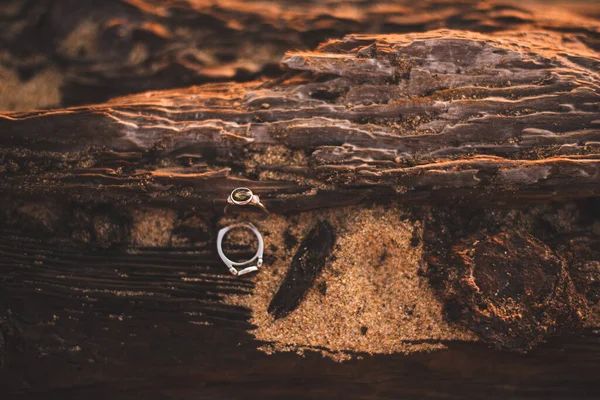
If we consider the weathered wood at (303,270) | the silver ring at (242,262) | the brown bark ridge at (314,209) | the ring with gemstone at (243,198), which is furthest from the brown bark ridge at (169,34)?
the weathered wood at (303,270)

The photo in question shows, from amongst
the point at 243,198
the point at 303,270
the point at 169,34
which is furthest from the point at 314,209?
the point at 169,34

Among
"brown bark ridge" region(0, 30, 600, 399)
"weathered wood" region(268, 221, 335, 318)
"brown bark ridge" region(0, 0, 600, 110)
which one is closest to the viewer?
"brown bark ridge" region(0, 30, 600, 399)

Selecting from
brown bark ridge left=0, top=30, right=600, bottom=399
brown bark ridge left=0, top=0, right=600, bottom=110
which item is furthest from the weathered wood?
brown bark ridge left=0, top=0, right=600, bottom=110

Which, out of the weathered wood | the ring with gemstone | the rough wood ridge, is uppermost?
the rough wood ridge

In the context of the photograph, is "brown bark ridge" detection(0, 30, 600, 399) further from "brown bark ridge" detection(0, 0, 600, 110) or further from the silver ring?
"brown bark ridge" detection(0, 0, 600, 110)

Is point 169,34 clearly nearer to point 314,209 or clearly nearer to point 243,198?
point 243,198
